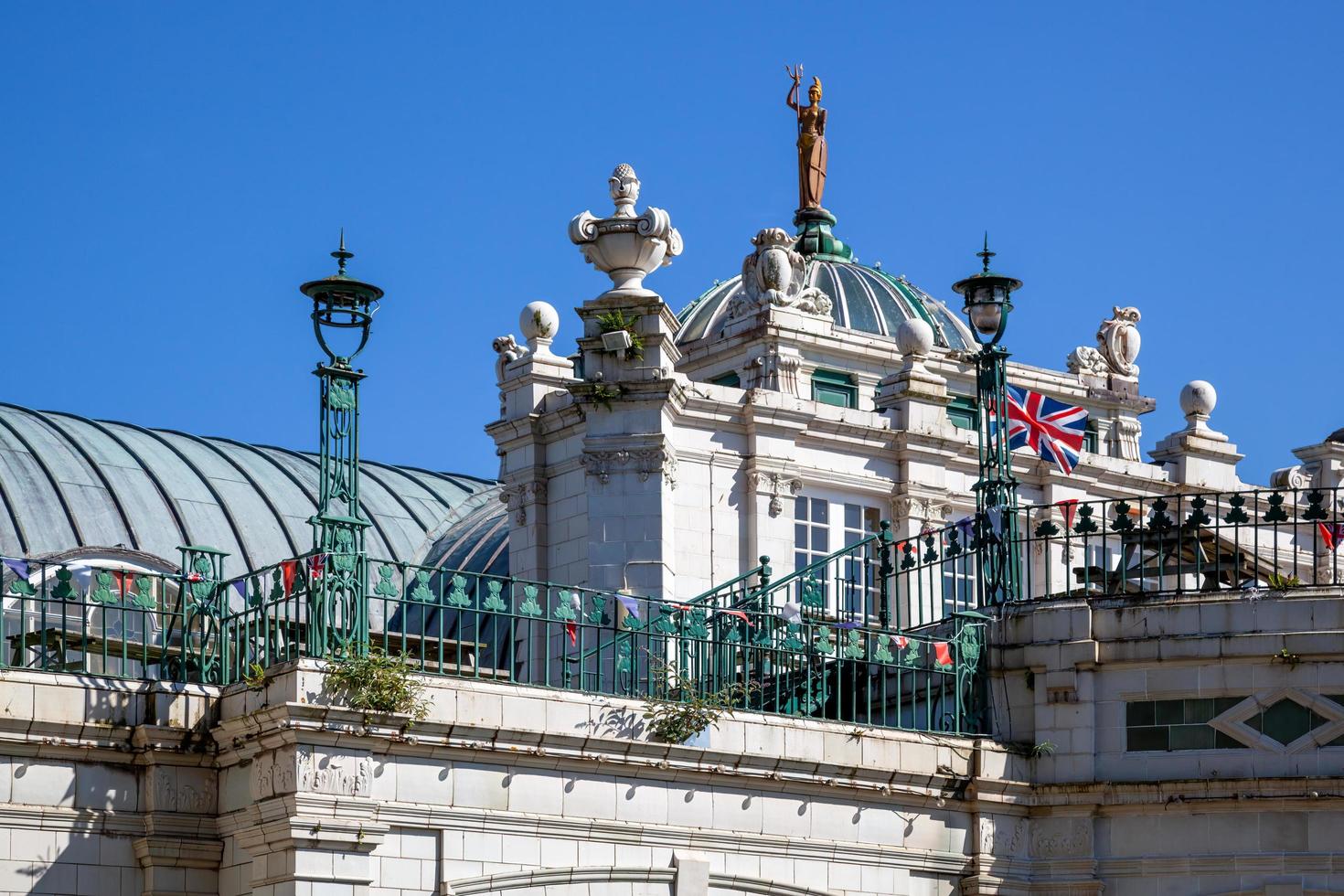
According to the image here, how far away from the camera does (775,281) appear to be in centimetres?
5166

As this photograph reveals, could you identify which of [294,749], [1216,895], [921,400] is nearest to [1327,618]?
[1216,895]

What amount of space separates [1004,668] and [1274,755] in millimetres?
2759

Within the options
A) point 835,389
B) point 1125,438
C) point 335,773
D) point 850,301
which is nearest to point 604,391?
point 835,389

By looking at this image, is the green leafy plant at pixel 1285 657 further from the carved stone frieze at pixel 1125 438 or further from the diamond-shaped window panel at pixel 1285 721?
the carved stone frieze at pixel 1125 438

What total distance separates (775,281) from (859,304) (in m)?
4.85

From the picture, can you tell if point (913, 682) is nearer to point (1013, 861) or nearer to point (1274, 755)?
point (1013, 861)

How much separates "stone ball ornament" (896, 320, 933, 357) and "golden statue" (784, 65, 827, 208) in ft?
39.6

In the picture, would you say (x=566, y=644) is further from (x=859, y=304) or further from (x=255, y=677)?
(x=859, y=304)

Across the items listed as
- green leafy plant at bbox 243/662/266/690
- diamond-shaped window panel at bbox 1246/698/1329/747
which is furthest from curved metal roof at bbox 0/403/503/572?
diamond-shaped window panel at bbox 1246/698/1329/747

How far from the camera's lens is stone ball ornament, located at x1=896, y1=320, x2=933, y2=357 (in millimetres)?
48562

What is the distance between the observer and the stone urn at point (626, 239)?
38.9 m

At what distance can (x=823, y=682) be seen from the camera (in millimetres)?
23984

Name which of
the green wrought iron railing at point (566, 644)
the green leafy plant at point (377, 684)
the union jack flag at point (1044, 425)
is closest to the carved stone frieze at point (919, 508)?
the union jack flag at point (1044, 425)

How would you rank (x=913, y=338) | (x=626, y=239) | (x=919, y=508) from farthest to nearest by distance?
(x=913, y=338) → (x=919, y=508) → (x=626, y=239)
